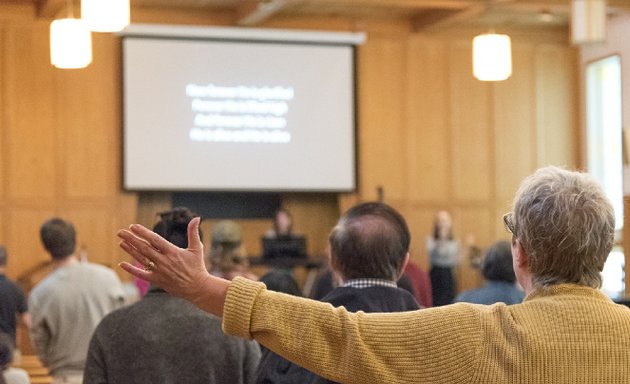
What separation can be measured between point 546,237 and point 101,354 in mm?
1937

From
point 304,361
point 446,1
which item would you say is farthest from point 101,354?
point 446,1

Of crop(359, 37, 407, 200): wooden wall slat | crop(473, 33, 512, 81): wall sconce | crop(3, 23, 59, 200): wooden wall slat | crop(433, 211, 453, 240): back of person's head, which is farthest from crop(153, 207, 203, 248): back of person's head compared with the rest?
crop(359, 37, 407, 200): wooden wall slat

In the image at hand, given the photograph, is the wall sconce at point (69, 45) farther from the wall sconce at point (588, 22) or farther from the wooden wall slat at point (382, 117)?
the wooden wall slat at point (382, 117)

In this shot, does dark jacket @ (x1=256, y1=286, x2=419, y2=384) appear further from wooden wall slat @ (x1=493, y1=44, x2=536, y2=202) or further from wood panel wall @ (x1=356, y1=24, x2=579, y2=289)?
wooden wall slat @ (x1=493, y1=44, x2=536, y2=202)

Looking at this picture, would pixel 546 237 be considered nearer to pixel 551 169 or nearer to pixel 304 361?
pixel 551 169

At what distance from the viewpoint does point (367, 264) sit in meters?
3.23

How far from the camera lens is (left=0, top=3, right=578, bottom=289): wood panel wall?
40.8ft

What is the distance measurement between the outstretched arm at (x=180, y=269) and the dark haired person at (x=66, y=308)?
3.69 meters

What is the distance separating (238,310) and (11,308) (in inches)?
158

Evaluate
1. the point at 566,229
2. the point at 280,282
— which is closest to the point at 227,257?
the point at 280,282

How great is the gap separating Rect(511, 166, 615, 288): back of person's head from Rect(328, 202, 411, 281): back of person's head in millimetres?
1194

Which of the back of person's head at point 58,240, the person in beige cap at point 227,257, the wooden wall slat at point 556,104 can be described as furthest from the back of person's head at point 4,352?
the wooden wall slat at point 556,104

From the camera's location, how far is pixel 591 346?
1.92m

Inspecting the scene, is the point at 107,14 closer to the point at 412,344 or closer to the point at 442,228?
the point at 412,344
